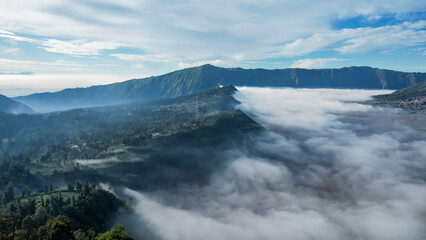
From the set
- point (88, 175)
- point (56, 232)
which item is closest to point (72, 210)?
point (56, 232)

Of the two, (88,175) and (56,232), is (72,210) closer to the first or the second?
(56,232)

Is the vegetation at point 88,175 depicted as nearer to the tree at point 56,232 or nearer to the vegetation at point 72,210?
the vegetation at point 72,210

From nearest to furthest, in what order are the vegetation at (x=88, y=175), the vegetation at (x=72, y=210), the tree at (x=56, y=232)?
the tree at (x=56, y=232)
the vegetation at (x=72, y=210)
the vegetation at (x=88, y=175)

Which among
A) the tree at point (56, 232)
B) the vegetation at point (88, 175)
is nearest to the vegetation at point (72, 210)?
the vegetation at point (88, 175)

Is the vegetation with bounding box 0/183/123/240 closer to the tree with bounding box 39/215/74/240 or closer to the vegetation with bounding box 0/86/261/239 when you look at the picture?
the vegetation with bounding box 0/86/261/239

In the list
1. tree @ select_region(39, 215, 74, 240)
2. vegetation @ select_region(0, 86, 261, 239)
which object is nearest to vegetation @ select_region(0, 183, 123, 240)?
vegetation @ select_region(0, 86, 261, 239)

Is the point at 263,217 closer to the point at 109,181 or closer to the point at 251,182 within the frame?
the point at 251,182

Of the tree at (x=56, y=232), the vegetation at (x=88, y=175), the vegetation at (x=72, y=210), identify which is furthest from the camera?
the vegetation at (x=88, y=175)

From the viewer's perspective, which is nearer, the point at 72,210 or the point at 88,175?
the point at 72,210

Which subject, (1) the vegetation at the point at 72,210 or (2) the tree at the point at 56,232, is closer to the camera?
(2) the tree at the point at 56,232

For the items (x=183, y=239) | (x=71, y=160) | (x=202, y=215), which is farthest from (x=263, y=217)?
(x=71, y=160)

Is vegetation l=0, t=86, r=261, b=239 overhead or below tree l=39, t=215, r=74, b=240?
below
